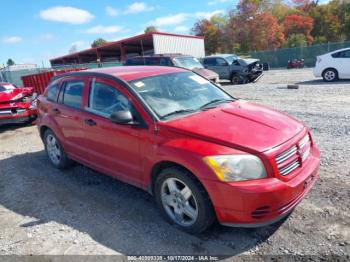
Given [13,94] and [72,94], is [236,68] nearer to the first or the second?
[13,94]

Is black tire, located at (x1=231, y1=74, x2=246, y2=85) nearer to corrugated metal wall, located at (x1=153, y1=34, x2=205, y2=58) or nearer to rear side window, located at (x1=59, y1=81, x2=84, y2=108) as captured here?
corrugated metal wall, located at (x1=153, y1=34, x2=205, y2=58)

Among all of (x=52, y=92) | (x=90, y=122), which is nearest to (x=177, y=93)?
(x=90, y=122)

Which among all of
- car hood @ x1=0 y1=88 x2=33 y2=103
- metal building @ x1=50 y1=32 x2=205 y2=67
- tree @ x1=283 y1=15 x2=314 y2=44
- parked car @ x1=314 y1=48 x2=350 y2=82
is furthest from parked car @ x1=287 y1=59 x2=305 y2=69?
car hood @ x1=0 y1=88 x2=33 y2=103

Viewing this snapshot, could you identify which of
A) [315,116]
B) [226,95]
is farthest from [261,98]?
[226,95]

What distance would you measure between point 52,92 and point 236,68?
13.7 meters

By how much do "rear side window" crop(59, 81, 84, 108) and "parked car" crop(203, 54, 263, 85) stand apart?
13.7 metres

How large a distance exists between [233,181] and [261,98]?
8769 mm

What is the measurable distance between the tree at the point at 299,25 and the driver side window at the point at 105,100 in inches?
1931

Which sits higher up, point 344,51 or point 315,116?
point 344,51

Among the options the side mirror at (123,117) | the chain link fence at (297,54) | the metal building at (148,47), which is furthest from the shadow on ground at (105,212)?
the chain link fence at (297,54)

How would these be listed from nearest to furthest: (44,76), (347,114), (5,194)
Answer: (5,194) → (347,114) → (44,76)

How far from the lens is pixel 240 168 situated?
2758 mm

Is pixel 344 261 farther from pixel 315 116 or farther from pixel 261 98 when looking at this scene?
pixel 261 98

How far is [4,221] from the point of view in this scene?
388cm
